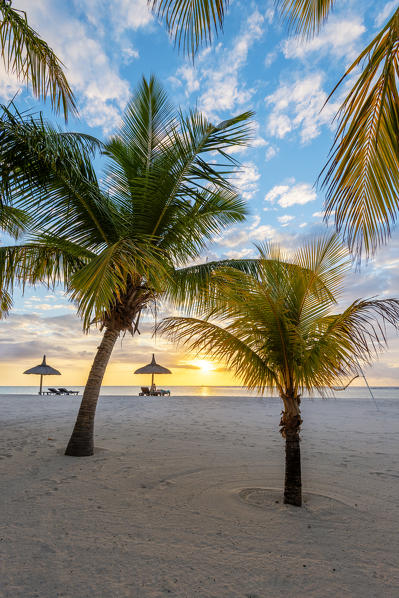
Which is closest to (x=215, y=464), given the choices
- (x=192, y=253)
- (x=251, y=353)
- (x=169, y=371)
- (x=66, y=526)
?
(x=251, y=353)

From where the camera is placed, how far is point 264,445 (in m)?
7.45

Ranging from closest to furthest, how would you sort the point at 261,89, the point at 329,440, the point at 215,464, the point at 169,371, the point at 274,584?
1. the point at 274,584
2. the point at 261,89
3. the point at 215,464
4. the point at 329,440
5. the point at 169,371

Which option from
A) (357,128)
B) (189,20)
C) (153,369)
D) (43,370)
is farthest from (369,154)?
(43,370)

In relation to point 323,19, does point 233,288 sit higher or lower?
lower

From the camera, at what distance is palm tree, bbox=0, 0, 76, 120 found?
3586mm

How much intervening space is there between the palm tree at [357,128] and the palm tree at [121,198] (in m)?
2.79

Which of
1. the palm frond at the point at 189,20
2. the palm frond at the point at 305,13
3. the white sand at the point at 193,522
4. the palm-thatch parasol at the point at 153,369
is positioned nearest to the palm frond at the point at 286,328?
the white sand at the point at 193,522

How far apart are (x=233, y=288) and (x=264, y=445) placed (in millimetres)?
4376

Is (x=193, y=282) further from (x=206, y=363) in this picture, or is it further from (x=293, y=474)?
(x=293, y=474)

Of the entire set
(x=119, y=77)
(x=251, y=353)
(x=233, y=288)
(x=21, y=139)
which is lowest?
(x=251, y=353)

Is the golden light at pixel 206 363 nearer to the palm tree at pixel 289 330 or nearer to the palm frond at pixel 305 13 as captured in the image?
the palm tree at pixel 289 330

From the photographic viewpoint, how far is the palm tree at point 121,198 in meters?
5.24

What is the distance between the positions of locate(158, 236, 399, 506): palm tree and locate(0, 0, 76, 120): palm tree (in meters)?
2.77

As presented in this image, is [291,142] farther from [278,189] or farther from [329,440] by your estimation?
[329,440]
